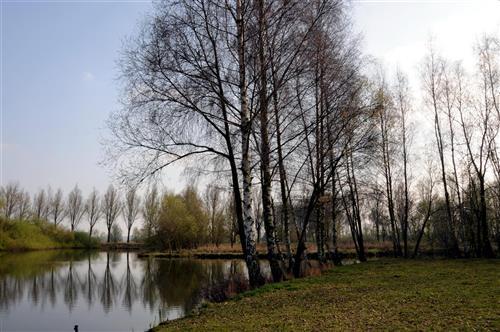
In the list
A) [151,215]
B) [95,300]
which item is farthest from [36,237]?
[95,300]

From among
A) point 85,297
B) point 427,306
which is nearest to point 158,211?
point 85,297

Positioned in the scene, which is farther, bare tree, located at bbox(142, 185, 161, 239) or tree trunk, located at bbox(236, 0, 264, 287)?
bare tree, located at bbox(142, 185, 161, 239)

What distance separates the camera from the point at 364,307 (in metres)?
7.88

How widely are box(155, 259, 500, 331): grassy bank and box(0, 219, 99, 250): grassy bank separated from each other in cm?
5812

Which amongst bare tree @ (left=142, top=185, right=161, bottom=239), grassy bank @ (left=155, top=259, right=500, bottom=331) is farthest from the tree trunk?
bare tree @ (left=142, top=185, right=161, bottom=239)

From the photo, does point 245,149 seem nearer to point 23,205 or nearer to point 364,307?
point 364,307

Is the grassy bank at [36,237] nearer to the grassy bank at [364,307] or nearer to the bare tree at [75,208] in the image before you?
the bare tree at [75,208]

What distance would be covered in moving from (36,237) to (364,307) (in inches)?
2591

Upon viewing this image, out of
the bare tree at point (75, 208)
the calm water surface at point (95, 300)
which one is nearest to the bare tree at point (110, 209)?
the bare tree at point (75, 208)

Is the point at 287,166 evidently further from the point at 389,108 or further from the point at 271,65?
the point at 389,108

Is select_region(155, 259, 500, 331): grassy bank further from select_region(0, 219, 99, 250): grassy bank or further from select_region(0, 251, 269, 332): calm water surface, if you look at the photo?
select_region(0, 219, 99, 250): grassy bank

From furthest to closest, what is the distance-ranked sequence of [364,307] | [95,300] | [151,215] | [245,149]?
[151,215] < [95,300] < [245,149] < [364,307]

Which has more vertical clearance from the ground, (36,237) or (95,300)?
(36,237)

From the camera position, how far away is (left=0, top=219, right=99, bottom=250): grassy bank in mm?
57531
